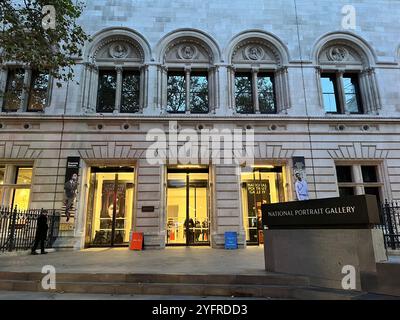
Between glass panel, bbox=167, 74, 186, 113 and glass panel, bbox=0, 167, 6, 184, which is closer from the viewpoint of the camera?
glass panel, bbox=0, 167, 6, 184

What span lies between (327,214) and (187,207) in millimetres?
10757

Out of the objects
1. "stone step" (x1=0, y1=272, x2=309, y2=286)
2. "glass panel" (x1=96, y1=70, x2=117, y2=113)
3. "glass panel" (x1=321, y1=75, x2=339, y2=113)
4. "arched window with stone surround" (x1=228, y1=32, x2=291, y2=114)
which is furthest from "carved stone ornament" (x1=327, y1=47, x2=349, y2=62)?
"stone step" (x1=0, y1=272, x2=309, y2=286)

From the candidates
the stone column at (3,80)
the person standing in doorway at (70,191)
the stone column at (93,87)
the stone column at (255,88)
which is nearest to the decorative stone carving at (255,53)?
the stone column at (255,88)

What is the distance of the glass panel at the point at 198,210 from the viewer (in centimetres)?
1622

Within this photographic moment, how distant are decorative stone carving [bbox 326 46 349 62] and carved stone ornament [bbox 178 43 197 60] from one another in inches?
336

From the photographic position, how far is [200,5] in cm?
1830

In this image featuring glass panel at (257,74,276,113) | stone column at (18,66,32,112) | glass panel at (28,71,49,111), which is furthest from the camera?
glass panel at (257,74,276,113)

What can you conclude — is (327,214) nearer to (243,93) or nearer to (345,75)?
(243,93)

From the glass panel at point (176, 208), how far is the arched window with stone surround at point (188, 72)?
4186 mm

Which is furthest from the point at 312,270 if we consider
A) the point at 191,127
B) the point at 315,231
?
the point at 191,127

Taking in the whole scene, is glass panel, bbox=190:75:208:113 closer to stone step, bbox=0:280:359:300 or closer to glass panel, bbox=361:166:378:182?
glass panel, bbox=361:166:378:182

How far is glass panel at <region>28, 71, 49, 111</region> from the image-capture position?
1688 cm

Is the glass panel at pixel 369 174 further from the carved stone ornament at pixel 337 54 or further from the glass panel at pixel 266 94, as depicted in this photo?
the carved stone ornament at pixel 337 54

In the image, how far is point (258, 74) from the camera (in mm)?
18344
